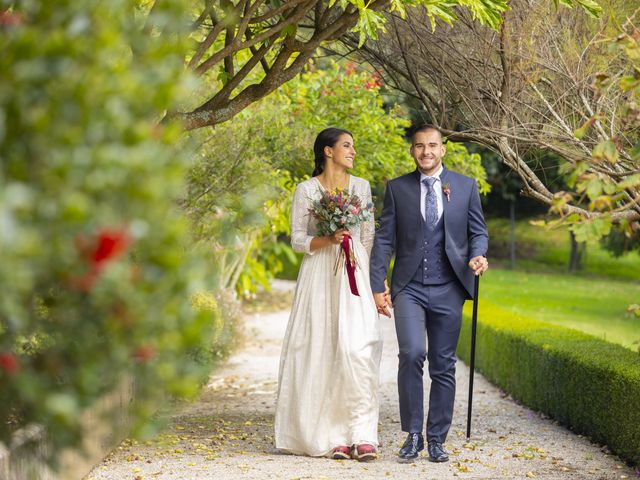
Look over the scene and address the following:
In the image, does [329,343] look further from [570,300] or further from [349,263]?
[570,300]

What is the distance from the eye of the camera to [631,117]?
4676mm

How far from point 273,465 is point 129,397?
1.58 meters

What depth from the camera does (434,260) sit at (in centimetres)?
648

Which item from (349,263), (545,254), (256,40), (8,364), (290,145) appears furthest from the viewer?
(545,254)

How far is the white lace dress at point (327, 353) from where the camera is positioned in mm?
6582

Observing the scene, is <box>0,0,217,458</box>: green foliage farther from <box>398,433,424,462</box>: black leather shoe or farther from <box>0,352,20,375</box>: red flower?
<box>398,433,424,462</box>: black leather shoe

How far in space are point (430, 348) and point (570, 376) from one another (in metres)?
1.85

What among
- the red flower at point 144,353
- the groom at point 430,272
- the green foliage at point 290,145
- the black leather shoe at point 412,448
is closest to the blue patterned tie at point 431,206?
the groom at point 430,272

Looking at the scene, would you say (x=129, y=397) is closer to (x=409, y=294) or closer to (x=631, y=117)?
(x=409, y=294)

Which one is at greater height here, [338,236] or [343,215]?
[343,215]

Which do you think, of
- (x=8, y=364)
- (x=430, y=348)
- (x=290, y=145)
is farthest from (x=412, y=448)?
(x=8, y=364)

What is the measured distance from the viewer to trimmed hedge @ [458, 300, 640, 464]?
6.56 m

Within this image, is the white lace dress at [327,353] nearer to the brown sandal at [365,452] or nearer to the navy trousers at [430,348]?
the brown sandal at [365,452]

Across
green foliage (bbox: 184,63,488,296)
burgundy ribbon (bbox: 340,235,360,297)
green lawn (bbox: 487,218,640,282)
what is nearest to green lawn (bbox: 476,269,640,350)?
green lawn (bbox: 487,218,640,282)
